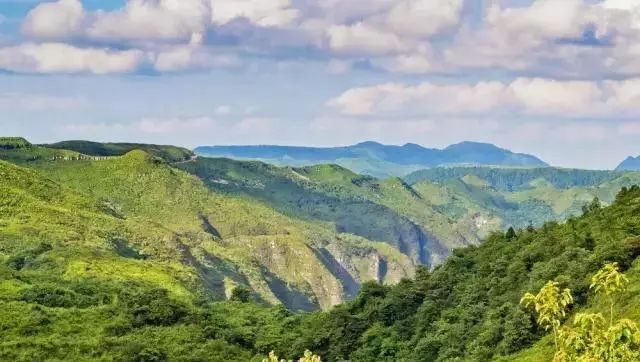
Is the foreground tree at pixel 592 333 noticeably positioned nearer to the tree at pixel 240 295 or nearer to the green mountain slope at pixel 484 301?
the green mountain slope at pixel 484 301

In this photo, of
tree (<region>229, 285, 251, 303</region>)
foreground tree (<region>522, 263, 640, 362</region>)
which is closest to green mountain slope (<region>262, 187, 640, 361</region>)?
foreground tree (<region>522, 263, 640, 362</region>)

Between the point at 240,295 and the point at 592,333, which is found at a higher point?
the point at 592,333

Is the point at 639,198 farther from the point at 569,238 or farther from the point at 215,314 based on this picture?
the point at 215,314

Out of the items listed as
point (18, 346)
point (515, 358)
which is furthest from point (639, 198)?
point (18, 346)

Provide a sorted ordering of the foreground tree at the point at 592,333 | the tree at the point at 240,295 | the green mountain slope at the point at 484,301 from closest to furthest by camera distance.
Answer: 1. the foreground tree at the point at 592,333
2. the green mountain slope at the point at 484,301
3. the tree at the point at 240,295

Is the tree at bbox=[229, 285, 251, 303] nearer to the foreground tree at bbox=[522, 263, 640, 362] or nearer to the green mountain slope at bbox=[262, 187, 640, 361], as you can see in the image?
the green mountain slope at bbox=[262, 187, 640, 361]

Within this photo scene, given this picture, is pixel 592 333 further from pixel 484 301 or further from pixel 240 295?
pixel 240 295

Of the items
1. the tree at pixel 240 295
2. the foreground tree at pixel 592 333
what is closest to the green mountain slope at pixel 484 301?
the foreground tree at pixel 592 333

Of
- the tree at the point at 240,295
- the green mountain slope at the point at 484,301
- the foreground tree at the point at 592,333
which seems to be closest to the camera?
the foreground tree at the point at 592,333

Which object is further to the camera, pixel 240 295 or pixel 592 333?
pixel 240 295

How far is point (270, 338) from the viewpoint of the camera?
12888 centimetres

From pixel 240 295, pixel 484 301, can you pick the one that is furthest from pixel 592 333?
pixel 240 295

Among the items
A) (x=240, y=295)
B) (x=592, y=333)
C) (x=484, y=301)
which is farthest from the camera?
(x=240, y=295)

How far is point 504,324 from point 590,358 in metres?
58.8
